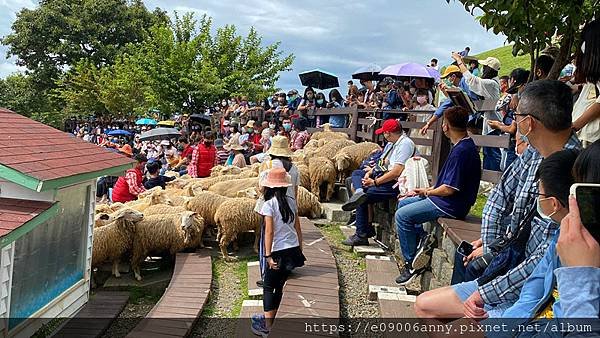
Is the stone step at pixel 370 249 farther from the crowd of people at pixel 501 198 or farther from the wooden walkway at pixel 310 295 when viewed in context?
the wooden walkway at pixel 310 295

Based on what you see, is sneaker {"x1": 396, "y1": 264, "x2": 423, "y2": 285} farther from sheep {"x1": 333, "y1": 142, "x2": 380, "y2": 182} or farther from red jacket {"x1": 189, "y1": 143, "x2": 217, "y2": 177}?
red jacket {"x1": 189, "y1": 143, "x2": 217, "y2": 177}

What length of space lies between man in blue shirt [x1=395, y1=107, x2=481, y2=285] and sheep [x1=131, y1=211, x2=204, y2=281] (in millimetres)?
3697

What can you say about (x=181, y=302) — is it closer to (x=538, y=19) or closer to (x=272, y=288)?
(x=272, y=288)

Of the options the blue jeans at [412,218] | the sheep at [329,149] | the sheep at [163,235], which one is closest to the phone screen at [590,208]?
the blue jeans at [412,218]

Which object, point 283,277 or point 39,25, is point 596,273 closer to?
→ point 283,277

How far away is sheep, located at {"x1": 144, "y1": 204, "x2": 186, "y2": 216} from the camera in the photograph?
819cm

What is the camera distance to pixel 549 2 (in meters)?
3.53

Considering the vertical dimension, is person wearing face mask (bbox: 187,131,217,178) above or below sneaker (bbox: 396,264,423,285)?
above

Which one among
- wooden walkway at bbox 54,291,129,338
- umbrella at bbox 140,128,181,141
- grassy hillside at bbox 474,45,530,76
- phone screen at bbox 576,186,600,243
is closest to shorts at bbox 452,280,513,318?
phone screen at bbox 576,186,600,243

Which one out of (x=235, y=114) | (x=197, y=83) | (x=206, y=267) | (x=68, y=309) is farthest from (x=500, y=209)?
(x=197, y=83)

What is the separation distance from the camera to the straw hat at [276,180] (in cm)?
493

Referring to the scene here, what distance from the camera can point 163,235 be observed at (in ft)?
25.5

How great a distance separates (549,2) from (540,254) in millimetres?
1927

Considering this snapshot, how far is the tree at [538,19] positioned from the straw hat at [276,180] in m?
2.27
